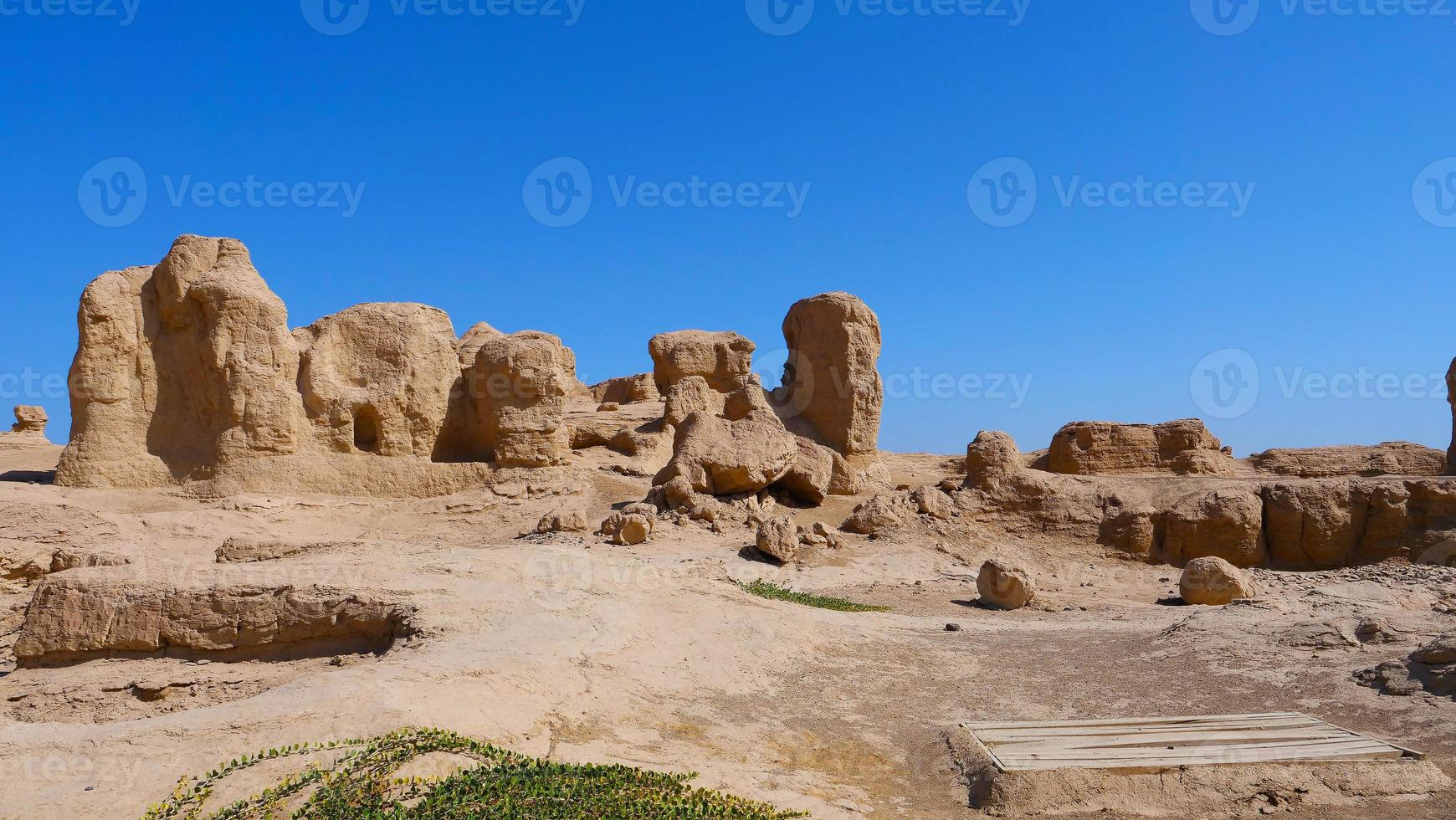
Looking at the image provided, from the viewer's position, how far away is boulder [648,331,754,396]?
25.1 metres

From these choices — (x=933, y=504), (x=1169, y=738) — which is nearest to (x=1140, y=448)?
(x=933, y=504)

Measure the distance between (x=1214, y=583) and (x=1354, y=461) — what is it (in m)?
12.6

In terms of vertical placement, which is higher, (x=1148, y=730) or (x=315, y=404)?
(x=315, y=404)

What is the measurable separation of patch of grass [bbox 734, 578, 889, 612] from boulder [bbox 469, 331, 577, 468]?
754cm

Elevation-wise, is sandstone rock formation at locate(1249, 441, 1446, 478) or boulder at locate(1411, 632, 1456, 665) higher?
sandstone rock formation at locate(1249, 441, 1446, 478)

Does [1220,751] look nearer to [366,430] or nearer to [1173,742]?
[1173,742]

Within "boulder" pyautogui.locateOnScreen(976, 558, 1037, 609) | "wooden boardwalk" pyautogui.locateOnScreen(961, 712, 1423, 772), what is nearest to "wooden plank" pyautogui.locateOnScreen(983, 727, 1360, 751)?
"wooden boardwalk" pyautogui.locateOnScreen(961, 712, 1423, 772)

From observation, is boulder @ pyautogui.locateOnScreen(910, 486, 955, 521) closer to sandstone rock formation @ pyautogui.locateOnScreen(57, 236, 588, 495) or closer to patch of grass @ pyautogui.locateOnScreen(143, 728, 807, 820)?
sandstone rock formation @ pyautogui.locateOnScreen(57, 236, 588, 495)

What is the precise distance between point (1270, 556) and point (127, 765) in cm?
1658

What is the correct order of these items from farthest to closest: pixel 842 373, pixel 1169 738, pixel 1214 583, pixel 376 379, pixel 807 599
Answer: pixel 842 373 < pixel 376 379 < pixel 1214 583 < pixel 807 599 < pixel 1169 738

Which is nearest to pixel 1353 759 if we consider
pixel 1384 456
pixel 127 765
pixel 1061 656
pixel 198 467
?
pixel 1061 656

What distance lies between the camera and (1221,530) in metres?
15.6

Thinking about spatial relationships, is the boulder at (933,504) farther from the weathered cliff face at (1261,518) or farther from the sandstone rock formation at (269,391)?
the sandstone rock formation at (269,391)

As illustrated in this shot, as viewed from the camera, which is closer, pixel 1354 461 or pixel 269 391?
pixel 269 391
